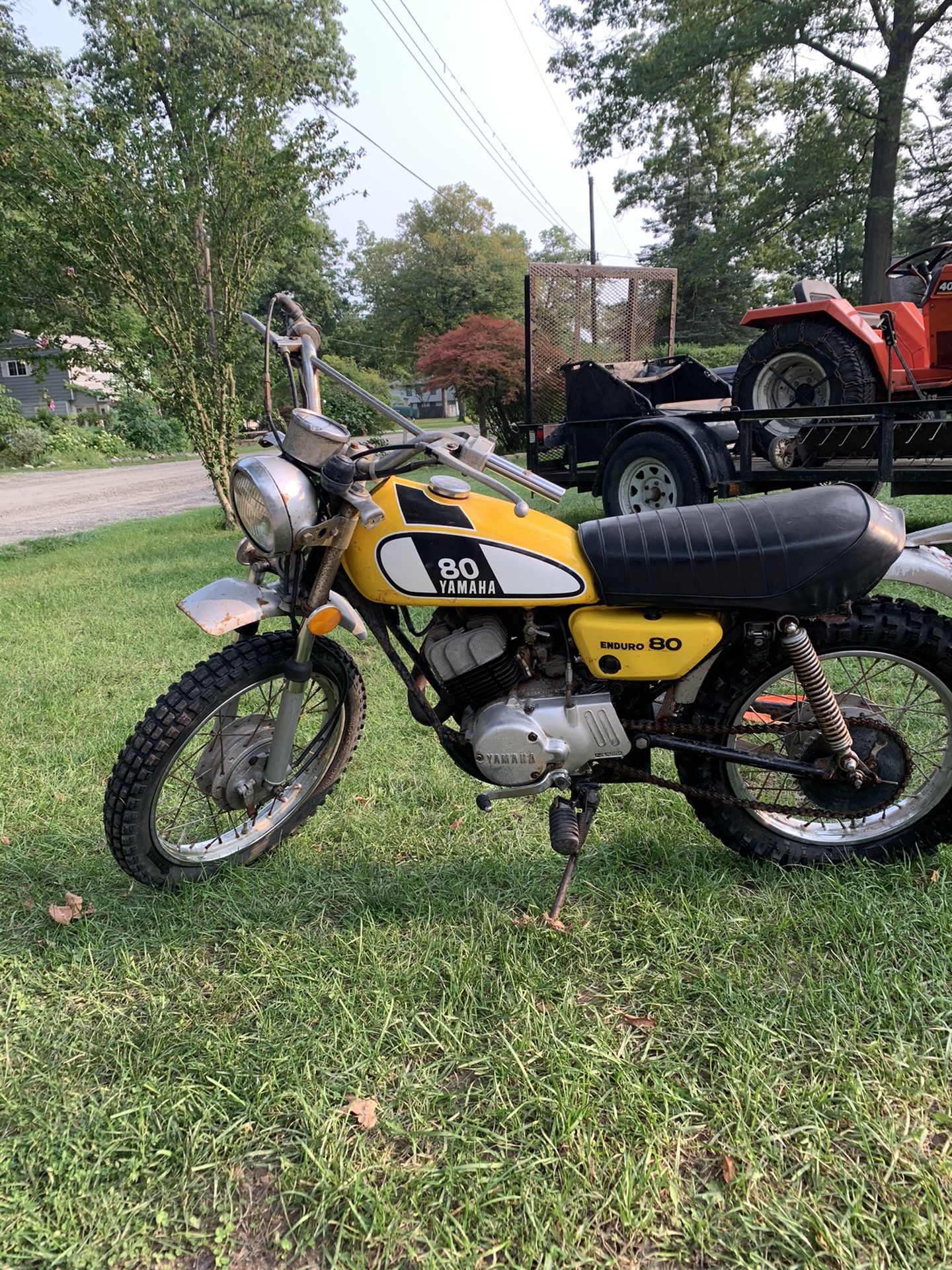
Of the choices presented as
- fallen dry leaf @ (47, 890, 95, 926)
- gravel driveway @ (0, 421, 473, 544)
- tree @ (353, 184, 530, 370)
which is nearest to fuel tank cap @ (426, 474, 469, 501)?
fallen dry leaf @ (47, 890, 95, 926)

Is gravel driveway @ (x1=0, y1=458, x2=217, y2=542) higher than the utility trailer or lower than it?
lower

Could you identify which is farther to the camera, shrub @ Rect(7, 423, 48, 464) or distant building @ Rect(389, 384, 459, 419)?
distant building @ Rect(389, 384, 459, 419)

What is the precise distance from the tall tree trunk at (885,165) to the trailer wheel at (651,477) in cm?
1313

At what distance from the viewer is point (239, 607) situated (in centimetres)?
210

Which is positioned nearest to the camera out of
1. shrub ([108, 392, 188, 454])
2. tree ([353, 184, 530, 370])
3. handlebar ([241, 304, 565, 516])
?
handlebar ([241, 304, 565, 516])

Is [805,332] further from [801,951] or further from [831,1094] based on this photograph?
[831,1094]

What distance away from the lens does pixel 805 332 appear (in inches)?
206

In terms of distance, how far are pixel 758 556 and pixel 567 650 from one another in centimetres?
54

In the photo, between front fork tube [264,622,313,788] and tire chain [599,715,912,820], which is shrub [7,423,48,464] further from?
tire chain [599,715,912,820]

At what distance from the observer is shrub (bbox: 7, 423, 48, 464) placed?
23.5 m

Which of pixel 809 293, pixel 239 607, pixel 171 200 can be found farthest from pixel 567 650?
pixel 171 200

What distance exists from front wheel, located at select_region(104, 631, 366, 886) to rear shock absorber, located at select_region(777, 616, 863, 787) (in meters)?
1.30

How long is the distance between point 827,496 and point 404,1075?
1715mm

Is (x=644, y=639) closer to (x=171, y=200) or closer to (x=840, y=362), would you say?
(x=840, y=362)
